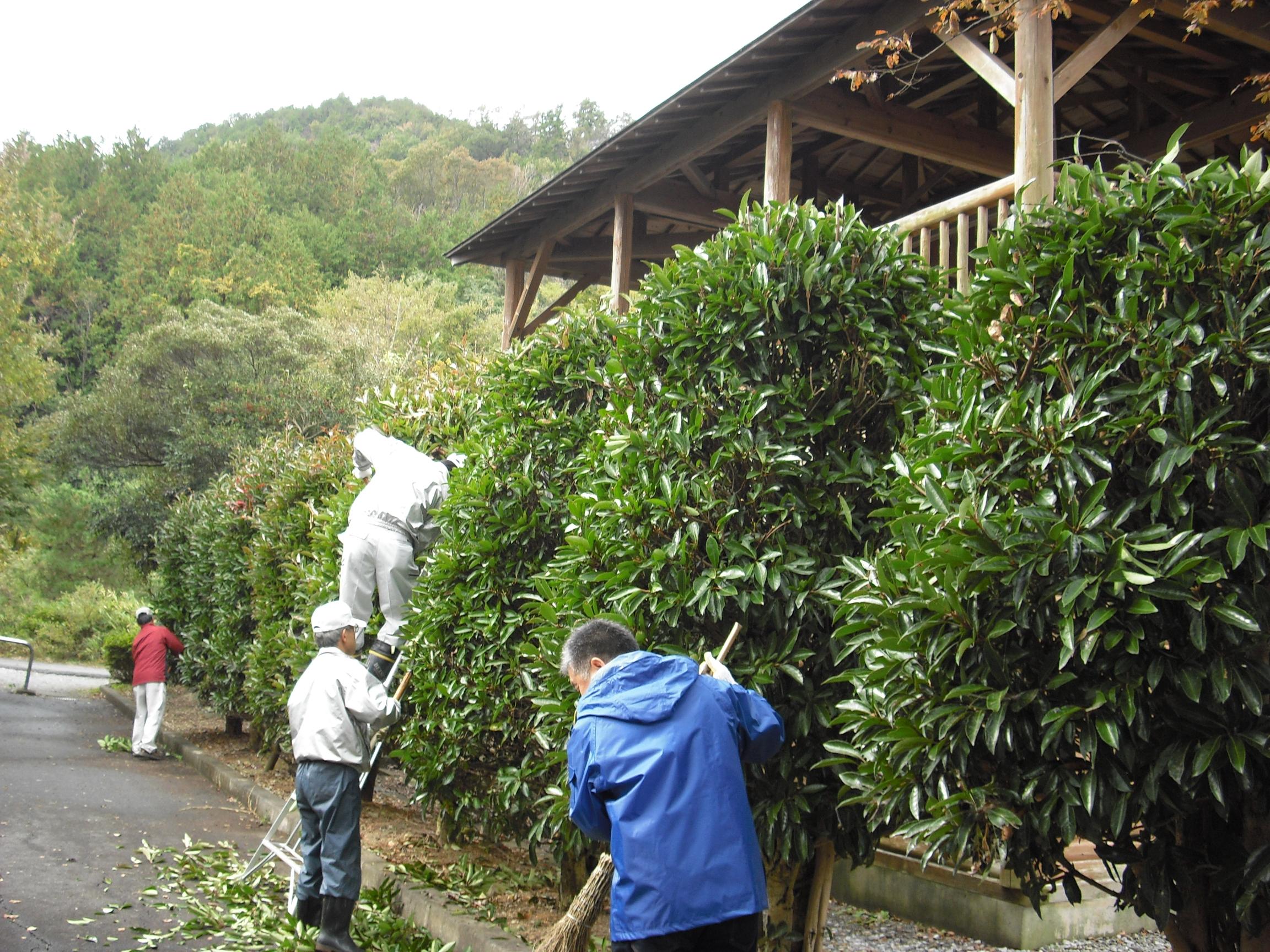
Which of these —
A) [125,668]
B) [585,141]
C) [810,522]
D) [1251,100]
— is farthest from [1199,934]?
[585,141]

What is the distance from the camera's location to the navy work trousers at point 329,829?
5676 mm

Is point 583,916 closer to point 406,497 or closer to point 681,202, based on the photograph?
point 406,497

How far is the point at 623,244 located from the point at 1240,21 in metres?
5.93

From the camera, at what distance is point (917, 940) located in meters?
7.45

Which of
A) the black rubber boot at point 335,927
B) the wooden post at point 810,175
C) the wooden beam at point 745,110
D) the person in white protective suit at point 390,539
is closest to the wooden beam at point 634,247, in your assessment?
the wooden beam at point 745,110

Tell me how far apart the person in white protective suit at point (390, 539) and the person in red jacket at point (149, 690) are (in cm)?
741

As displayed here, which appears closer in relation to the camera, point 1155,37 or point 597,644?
point 597,644

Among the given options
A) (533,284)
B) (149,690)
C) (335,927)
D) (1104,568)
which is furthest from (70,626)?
(1104,568)

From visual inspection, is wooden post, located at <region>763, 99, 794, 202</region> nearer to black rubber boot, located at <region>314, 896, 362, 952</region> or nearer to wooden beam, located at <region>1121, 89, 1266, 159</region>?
wooden beam, located at <region>1121, 89, 1266, 159</region>

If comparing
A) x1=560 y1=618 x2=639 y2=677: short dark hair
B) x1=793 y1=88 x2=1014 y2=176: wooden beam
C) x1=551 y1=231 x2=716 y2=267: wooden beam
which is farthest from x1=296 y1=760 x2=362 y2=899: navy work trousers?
x1=551 y1=231 x2=716 y2=267: wooden beam

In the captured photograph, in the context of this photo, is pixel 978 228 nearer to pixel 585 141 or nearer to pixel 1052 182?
pixel 1052 182

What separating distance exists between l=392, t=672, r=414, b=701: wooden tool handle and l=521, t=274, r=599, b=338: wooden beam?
5639mm

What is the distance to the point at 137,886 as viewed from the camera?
283 inches

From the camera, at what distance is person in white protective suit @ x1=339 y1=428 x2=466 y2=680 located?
7.17 metres
